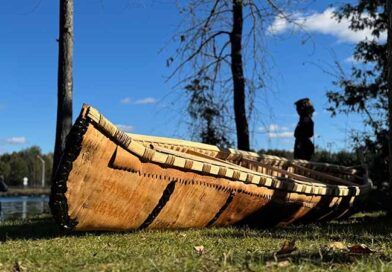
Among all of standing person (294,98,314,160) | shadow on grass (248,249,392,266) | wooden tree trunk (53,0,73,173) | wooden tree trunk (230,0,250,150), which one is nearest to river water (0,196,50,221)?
wooden tree trunk (53,0,73,173)

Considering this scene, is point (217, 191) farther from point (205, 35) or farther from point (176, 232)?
point (205, 35)

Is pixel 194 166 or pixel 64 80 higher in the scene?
pixel 64 80

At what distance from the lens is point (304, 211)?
8.23 metres

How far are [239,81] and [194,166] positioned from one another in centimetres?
767

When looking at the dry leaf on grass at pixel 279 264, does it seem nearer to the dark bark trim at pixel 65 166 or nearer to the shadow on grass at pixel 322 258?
the shadow on grass at pixel 322 258

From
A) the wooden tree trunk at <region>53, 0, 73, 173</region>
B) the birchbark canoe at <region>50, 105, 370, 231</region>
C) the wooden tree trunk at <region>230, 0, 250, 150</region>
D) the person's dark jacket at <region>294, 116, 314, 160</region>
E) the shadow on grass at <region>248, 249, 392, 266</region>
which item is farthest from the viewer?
the wooden tree trunk at <region>230, 0, 250, 150</region>

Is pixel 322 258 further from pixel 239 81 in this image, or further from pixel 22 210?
pixel 22 210

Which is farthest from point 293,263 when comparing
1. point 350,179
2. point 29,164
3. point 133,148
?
point 29,164

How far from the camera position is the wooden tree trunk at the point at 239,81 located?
13953 mm

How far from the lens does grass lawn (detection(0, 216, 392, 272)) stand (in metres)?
3.50

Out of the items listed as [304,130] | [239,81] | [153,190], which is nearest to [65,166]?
[153,190]

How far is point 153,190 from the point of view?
6.30 metres

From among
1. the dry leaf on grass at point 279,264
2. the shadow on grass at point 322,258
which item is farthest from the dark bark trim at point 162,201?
the dry leaf on grass at point 279,264

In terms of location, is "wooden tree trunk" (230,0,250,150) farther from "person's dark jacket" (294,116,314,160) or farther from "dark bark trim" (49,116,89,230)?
"dark bark trim" (49,116,89,230)
